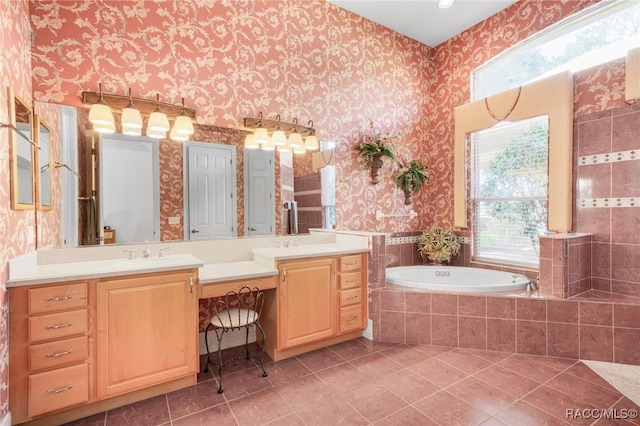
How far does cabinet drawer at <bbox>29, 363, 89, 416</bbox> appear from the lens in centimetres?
166

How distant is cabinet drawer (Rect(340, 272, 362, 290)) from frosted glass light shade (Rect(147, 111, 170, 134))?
74.6 inches

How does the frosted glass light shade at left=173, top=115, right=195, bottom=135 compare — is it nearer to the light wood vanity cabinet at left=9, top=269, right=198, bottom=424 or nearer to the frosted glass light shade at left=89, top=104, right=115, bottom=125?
the frosted glass light shade at left=89, top=104, right=115, bottom=125

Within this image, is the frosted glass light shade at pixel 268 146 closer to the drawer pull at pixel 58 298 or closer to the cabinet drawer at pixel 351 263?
the cabinet drawer at pixel 351 263

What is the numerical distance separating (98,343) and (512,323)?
3.00 meters

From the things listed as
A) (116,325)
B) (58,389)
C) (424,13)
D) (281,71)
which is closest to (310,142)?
(281,71)

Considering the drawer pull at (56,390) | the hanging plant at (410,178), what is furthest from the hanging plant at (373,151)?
the drawer pull at (56,390)

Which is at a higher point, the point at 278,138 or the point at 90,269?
the point at 278,138

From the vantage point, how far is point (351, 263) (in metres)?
2.81

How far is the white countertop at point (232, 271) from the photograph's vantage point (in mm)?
2225

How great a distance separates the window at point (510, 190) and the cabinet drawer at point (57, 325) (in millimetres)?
3732

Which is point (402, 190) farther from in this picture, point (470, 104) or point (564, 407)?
point (564, 407)

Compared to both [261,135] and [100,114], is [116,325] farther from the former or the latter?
[261,135]

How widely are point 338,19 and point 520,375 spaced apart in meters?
3.70

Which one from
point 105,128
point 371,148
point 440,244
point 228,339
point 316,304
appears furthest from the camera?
point 440,244
